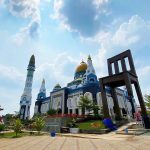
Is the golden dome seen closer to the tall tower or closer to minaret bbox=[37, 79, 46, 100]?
minaret bbox=[37, 79, 46, 100]

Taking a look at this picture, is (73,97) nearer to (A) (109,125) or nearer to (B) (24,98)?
(B) (24,98)

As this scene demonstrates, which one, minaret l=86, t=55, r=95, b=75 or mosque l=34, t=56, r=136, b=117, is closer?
mosque l=34, t=56, r=136, b=117

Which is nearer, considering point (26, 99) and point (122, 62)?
point (122, 62)

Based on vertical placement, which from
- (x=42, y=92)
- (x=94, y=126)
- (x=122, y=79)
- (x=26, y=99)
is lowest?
(x=94, y=126)

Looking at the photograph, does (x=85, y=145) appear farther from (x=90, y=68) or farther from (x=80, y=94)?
(x=90, y=68)

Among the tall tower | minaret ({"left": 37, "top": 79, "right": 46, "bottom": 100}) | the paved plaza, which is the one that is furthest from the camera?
minaret ({"left": 37, "top": 79, "right": 46, "bottom": 100})

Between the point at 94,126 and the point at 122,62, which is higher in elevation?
the point at 122,62

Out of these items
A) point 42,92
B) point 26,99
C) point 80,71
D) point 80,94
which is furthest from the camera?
point 42,92

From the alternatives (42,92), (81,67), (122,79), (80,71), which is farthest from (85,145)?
(42,92)

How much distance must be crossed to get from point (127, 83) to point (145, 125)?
15.4 ft

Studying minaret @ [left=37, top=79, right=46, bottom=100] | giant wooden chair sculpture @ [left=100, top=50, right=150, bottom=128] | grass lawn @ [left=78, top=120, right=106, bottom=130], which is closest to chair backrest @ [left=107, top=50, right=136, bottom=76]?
giant wooden chair sculpture @ [left=100, top=50, right=150, bottom=128]

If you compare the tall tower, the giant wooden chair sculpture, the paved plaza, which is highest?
the tall tower

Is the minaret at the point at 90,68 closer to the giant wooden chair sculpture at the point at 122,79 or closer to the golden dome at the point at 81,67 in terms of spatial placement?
the golden dome at the point at 81,67

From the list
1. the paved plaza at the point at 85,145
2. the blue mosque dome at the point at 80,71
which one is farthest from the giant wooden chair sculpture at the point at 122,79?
the blue mosque dome at the point at 80,71
